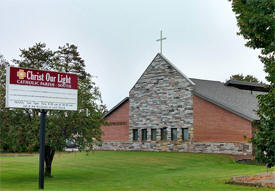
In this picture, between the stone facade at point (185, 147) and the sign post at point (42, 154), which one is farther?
the stone facade at point (185, 147)

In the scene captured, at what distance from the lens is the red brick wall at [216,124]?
38.3 metres

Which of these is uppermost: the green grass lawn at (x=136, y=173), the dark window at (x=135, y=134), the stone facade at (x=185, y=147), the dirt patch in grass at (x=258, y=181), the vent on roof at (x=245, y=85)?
the vent on roof at (x=245, y=85)

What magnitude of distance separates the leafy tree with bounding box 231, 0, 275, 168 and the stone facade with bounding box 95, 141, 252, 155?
17.5 meters

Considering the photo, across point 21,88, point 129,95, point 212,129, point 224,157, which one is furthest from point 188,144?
point 21,88

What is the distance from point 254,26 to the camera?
56.9ft

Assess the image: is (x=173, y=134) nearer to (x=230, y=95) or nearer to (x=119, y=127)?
(x=230, y=95)

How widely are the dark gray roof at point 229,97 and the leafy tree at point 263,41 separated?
63.0ft

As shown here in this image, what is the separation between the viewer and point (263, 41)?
18.0 metres

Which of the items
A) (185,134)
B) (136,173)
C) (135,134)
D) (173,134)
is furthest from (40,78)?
(135,134)

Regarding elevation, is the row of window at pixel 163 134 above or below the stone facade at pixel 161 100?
below

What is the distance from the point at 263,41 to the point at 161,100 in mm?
28645

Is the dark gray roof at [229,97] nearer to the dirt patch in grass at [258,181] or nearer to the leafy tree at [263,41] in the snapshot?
the dirt patch in grass at [258,181]

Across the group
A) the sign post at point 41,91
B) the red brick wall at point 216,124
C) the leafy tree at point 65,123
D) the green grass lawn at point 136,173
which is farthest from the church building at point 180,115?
the sign post at point 41,91

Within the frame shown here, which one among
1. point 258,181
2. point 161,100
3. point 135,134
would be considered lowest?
point 258,181
